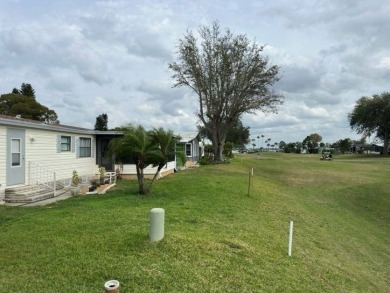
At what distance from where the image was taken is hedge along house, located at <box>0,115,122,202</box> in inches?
512

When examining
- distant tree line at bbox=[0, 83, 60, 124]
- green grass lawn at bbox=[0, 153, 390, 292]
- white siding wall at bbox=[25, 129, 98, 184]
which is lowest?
green grass lawn at bbox=[0, 153, 390, 292]

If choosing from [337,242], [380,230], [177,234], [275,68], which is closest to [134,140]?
[177,234]

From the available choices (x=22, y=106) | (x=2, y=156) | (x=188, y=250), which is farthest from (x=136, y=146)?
(x=22, y=106)

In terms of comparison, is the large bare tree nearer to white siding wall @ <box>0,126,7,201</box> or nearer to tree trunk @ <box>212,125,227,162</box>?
tree trunk @ <box>212,125,227,162</box>

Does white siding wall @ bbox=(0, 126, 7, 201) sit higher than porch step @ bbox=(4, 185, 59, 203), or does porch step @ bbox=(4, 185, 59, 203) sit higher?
white siding wall @ bbox=(0, 126, 7, 201)

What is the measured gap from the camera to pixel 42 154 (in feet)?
50.3

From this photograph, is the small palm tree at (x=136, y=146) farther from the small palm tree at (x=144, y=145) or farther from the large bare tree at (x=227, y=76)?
the large bare tree at (x=227, y=76)

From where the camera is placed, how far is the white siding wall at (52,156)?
14562 millimetres

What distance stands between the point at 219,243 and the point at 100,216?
3.49m

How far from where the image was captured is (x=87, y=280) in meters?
4.98

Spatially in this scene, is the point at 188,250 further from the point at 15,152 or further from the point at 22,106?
the point at 22,106

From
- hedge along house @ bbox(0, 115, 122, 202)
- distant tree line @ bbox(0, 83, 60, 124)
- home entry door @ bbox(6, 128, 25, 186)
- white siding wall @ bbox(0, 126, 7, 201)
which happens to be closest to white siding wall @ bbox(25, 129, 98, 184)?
hedge along house @ bbox(0, 115, 122, 202)

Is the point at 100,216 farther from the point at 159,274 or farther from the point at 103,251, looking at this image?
the point at 159,274

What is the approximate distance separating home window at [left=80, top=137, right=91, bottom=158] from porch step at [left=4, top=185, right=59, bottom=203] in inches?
226
